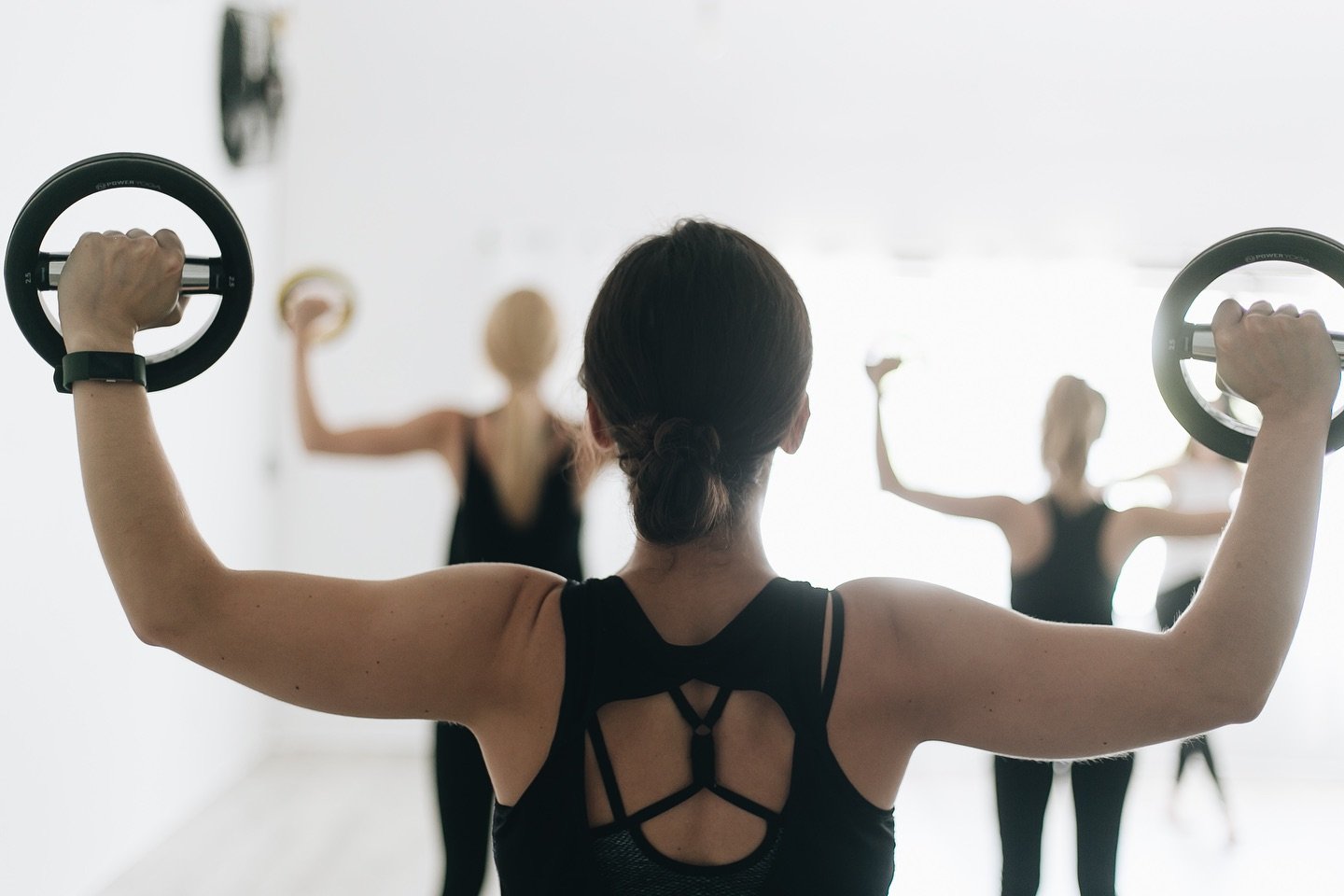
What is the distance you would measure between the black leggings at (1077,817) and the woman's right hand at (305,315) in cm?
190

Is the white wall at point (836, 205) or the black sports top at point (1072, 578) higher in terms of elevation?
the white wall at point (836, 205)

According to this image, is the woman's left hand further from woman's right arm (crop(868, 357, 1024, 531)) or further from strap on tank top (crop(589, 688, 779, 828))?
woman's right arm (crop(868, 357, 1024, 531))

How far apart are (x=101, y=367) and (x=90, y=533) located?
2678 millimetres

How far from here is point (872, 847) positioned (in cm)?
73

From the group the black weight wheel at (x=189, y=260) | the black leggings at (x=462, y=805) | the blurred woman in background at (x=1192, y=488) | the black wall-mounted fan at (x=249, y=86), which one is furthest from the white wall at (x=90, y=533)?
the blurred woman in background at (x=1192, y=488)

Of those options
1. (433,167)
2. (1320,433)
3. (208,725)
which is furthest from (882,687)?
(433,167)

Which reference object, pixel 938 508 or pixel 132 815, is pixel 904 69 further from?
pixel 132 815

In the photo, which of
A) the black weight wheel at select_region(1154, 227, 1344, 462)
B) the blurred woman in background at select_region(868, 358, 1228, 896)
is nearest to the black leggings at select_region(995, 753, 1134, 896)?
the blurred woman in background at select_region(868, 358, 1228, 896)

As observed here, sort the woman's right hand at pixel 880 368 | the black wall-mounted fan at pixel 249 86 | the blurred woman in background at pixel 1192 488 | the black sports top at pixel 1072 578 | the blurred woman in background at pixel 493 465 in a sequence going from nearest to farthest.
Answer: the woman's right hand at pixel 880 368, the blurred woman in background at pixel 493 465, the black sports top at pixel 1072 578, the blurred woman in background at pixel 1192 488, the black wall-mounted fan at pixel 249 86

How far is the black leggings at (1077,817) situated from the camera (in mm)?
2355

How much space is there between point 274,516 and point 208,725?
1.06 meters

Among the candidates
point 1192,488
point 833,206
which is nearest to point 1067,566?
point 1192,488

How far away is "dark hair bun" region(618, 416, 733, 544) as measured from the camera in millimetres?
739

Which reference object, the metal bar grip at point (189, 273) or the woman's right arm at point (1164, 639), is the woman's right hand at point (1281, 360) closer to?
the woman's right arm at point (1164, 639)
